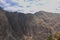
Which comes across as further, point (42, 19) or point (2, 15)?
point (42, 19)

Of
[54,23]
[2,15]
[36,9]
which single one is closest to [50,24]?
[54,23]

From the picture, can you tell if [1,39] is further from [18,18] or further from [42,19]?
[42,19]

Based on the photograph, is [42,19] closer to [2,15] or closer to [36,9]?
[36,9]

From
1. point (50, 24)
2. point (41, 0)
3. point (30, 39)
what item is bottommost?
point (30, 39)

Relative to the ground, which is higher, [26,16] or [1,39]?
[26,16]

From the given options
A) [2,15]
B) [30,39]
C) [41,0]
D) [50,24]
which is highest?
[41,0]

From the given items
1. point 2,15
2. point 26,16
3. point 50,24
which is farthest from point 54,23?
point 2,15
